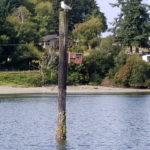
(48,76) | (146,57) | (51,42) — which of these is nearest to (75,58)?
(48,76)

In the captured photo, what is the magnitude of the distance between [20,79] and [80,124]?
45.9 m

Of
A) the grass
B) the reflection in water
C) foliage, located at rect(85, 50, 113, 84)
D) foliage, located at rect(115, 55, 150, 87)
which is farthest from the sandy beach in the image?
the reflection in water

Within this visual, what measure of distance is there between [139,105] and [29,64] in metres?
33.3

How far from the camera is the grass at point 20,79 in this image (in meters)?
89.3

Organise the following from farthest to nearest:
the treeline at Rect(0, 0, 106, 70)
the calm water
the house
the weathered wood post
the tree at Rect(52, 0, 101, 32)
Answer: the tree at Rect(52, 0, 101, 32) → the house → the treeline at Rect(0, 0, 106, 70) → the calm water → the weathered wood post

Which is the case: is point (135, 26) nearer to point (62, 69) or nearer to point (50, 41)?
point (50, 41)

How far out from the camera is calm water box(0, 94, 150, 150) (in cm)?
3409

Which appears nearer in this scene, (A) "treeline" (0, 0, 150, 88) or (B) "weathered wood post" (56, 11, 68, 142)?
(B) "weathered wood post" (56, 11, 68, 142)

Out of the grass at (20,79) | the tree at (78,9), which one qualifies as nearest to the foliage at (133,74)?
the grass at (20,79)

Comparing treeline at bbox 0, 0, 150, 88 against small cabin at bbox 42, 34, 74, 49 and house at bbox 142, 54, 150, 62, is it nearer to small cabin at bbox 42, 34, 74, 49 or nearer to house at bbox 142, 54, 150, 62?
small cabin at bbox 42, 34, 74, 49

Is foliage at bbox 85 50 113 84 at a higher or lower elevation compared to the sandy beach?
higher

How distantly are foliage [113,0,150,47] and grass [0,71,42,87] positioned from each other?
1919cm

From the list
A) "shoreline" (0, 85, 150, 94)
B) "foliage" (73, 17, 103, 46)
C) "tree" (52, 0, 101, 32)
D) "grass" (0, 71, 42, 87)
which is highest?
"tree" (52, 0, 101, 32)

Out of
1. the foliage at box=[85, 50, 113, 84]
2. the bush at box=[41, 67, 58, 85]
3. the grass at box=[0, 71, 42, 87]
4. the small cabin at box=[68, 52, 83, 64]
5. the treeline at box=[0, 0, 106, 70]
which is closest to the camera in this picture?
the grass at box=[0, 71, 42, 87]
